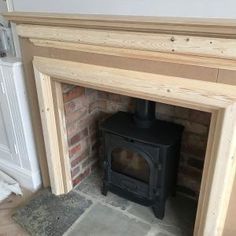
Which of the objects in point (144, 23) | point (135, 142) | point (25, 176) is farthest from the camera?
point (25, 176)

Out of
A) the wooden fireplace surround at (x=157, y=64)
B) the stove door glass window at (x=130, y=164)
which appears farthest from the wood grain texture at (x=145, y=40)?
the stove door glass window at (x=130, y=164)

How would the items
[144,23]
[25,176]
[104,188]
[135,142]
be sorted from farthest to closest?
[25,176], [104,188], [135,142], [144,23]

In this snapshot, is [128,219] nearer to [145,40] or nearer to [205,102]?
[205,102]

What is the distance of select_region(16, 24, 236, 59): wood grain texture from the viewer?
0.99 m

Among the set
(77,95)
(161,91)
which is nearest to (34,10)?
(77,95)

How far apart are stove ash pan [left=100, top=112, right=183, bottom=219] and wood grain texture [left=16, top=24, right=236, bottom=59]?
0.58 metres

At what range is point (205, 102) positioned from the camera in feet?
3.64

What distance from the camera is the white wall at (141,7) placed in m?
1.00

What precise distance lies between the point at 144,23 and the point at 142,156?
798mm

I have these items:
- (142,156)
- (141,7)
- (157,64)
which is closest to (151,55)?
(157,64)

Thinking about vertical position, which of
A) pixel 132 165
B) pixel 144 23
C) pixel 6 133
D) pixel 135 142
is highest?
pixel 144 23

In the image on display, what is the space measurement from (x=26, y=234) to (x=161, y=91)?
120cm

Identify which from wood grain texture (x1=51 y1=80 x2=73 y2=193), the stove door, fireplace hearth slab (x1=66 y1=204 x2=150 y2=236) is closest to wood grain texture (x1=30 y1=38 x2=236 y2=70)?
wood grain texture (x1=51 y1=80 x2=73 y2=193)

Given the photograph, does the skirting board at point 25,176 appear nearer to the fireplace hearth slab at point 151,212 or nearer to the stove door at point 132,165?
the fireplace hearth slab at point 151,212
